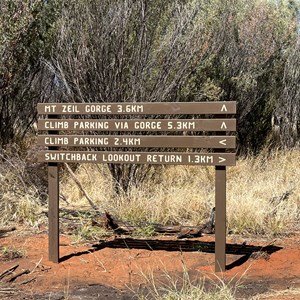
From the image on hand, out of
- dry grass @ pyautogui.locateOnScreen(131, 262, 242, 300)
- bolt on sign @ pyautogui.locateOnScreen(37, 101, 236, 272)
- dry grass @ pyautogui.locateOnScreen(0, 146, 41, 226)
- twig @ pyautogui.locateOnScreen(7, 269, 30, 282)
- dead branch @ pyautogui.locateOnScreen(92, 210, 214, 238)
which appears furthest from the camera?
dry grass @ pyautogui.locateOnScreen(0, 146, 41, 226)

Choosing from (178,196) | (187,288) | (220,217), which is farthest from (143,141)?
(178,196)

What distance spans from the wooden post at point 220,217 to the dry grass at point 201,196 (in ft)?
5.84

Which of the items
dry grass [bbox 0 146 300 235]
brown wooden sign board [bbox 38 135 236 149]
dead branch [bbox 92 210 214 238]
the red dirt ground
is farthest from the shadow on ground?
brown wooden sign board [bbox 38 135 236 149]

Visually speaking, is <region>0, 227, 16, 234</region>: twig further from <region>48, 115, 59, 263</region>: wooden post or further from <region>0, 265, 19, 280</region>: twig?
<region>0, 265, 19, 280</region>: twig

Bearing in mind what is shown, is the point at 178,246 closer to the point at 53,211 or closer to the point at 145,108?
the point at 53,211

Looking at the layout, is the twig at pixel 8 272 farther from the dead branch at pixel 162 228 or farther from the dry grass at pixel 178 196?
the dry grass at pixel 178 196

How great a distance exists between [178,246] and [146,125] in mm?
1783

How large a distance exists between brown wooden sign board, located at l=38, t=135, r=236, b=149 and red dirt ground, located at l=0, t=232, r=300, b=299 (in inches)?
49.1

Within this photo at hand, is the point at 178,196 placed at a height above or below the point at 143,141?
below

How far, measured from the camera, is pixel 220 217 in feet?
19.0

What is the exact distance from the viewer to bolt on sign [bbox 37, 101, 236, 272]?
573 centimetres

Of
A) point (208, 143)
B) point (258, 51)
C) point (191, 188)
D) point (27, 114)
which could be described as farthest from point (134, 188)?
point (258, 51)

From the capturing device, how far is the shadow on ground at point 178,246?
6.61m

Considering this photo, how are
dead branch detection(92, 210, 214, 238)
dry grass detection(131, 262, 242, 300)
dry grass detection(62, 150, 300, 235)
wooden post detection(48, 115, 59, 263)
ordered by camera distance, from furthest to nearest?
dry grass detection(62, 150, 300, 235)
dead branch detection(92, 210, 214, 238)
wooden post detection(48, 115, 59, 263)
dry grass detection(131, 262, 242, 300)
